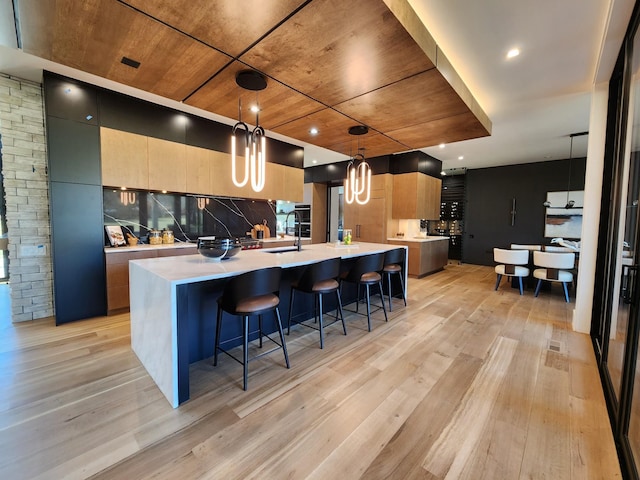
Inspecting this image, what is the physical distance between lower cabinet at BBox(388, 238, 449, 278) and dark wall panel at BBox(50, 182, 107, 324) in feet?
17.4

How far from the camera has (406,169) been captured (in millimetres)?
6410

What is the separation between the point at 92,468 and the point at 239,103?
3094 millimetres

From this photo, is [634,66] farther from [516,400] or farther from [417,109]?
[516,400]

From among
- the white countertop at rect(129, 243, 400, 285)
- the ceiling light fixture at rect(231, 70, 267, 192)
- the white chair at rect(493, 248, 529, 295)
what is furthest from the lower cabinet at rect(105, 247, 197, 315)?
the white chair at rect(493, 248, 529, 295)

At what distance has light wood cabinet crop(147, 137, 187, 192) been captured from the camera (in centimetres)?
384

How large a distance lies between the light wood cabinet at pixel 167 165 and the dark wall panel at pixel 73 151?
1.94 feet

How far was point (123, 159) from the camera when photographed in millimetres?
3611

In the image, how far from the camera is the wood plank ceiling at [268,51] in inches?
66.2

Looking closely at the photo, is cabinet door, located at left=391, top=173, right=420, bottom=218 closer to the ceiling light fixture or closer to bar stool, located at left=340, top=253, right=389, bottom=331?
bar stool, located at left=340, top=253, right=389, bottom=331

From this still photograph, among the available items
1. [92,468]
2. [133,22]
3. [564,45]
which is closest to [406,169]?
[564,45]

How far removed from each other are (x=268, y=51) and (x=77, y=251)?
128 inches

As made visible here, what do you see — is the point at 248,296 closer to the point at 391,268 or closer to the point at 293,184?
the point at 391,268

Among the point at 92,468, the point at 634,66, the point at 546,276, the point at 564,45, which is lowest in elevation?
the point at 92,468

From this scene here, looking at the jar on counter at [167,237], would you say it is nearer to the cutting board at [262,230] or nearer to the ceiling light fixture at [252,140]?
the cutting board at [262,230]
